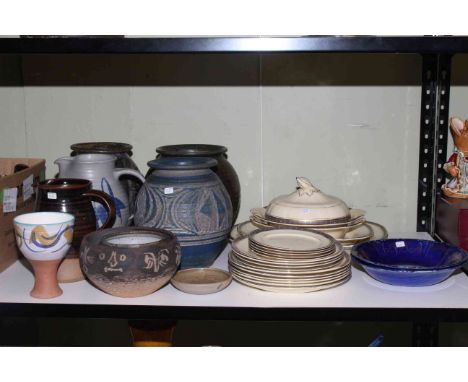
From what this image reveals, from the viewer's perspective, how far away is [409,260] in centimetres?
138

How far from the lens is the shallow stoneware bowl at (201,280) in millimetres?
1241

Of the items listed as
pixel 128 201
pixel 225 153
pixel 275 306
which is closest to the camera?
pixel 275 306

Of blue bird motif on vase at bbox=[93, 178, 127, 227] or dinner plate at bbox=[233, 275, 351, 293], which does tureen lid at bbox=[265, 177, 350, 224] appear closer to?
dinner plate at bbox=[233, 275, 351, 293]

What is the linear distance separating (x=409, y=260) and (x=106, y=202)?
648 mm

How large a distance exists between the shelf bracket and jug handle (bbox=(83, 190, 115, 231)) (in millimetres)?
790

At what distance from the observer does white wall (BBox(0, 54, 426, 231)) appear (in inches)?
63.8

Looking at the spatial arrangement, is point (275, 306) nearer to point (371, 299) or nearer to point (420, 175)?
point (371, 299)

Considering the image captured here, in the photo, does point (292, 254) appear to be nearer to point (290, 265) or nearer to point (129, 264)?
point (290, 265)

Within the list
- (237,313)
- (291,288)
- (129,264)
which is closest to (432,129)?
(291,288)

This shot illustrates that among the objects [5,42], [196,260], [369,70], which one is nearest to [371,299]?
[196,260]

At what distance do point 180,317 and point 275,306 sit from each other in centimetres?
18

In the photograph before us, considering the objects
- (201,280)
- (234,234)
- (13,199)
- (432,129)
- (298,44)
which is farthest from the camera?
(432,129)

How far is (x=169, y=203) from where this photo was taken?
131 centimetres

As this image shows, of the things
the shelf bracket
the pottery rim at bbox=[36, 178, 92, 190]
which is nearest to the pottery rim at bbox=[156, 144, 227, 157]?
the pottery rim at bbox=[36, 178, 92, 190]
